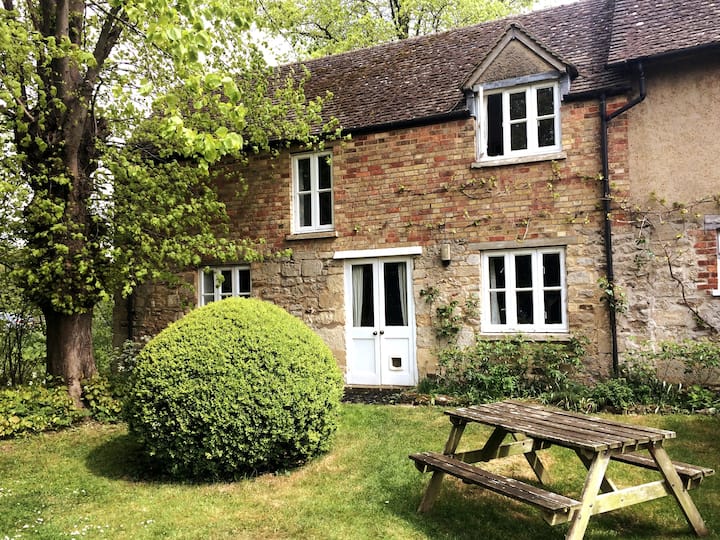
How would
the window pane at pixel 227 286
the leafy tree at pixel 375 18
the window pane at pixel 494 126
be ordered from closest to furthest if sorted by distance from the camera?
the window pane at pixel 494 126 < the window pane at pixel 227 286 < the leafy tree at pixel 375 18

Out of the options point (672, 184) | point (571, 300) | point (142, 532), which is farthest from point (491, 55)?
point (142, 532)

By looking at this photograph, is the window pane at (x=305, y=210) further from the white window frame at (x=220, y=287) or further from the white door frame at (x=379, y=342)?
the white window frame at (x=220, y=287)

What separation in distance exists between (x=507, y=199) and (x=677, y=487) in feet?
21.8

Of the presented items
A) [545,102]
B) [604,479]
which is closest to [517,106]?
[545,102]

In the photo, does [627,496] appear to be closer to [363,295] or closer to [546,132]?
[546,132]

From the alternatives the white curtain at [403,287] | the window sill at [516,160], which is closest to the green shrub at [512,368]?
the white curtain at [403,287]

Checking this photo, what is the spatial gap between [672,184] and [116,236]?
351 inches

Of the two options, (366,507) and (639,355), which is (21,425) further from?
(639,355)

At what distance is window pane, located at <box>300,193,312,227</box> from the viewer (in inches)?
472

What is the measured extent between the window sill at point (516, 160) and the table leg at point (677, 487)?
6.63 meters

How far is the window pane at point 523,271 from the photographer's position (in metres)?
10.2

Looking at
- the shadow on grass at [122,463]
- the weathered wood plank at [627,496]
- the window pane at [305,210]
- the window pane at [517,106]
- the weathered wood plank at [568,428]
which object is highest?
the window pane at [517,106]

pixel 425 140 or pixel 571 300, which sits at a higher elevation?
pixel 425 140

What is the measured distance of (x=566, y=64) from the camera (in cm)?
963
